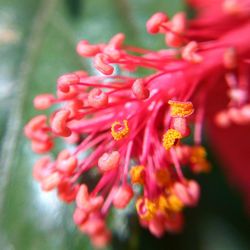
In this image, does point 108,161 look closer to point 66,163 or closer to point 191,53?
point 66,163

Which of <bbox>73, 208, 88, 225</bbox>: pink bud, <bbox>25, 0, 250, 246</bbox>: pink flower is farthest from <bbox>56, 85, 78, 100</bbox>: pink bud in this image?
<bbox>73, 208, 88, 225</bbox>: pink bud

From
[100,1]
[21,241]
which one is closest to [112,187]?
[21,241]

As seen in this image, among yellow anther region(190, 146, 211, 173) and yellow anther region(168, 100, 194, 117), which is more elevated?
yellow anther region(168, 100, 194, 117)

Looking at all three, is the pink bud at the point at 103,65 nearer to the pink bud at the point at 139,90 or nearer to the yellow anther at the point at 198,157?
the pink bud at the point at 139,90

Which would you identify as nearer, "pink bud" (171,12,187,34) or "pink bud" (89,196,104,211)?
"pink bud" (89,196,104,211)

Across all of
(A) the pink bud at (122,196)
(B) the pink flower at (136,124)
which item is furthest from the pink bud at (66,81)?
(A) the pink bud at (122,196)

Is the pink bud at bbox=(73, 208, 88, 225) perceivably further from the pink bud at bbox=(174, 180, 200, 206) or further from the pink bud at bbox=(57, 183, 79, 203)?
the pink bud at bbox=(174, 180, 200, 206)

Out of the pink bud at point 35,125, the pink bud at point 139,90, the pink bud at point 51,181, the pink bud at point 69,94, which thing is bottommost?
the pink bud at point 51,181
